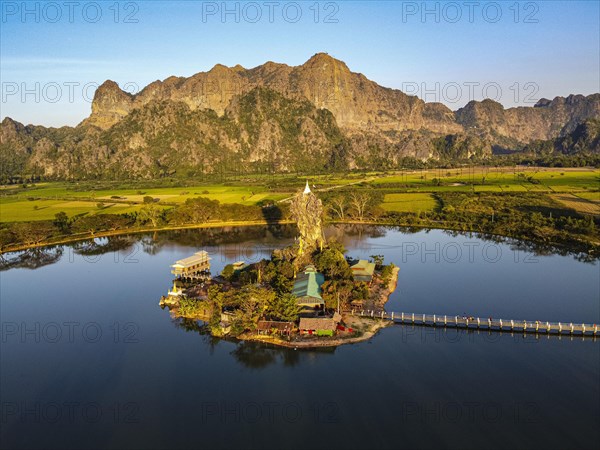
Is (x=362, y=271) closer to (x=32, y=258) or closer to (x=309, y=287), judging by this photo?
(x=309, y=287)

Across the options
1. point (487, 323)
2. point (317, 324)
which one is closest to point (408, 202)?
point (487, 323)

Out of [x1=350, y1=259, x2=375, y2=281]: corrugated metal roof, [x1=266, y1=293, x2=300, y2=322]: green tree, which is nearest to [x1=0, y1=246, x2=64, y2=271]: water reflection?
[x1=266, y1=293, x2=300, y2=322]: green tree

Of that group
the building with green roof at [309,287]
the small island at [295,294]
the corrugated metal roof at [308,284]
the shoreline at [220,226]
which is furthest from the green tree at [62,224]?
the corrugated metal roof at [308,284]

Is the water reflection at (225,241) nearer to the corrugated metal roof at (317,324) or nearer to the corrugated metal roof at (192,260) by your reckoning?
the corrugated metal roof at (192,260)

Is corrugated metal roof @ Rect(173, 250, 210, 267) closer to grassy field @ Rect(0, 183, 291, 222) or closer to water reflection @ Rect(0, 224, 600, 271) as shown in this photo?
water reflection @ Rect(0, 224, 600, 271)

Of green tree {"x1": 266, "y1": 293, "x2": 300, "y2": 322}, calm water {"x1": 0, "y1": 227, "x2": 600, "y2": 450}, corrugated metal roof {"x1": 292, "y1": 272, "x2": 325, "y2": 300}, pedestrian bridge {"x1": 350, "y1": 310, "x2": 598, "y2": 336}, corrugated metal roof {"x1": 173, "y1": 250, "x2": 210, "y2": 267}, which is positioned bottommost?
calm water {"x1": 0, "y1": 227, "x2": 600, "y2": 450}

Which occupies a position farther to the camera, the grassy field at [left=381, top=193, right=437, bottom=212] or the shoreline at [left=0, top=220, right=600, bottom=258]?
the grassy field at [left=381, top=193, right=437, bottom=212]

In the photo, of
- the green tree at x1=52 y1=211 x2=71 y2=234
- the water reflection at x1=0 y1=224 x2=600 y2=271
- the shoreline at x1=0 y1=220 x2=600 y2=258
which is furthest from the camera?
the green tree at x1=52 y1=211 x2=71 y2=234
